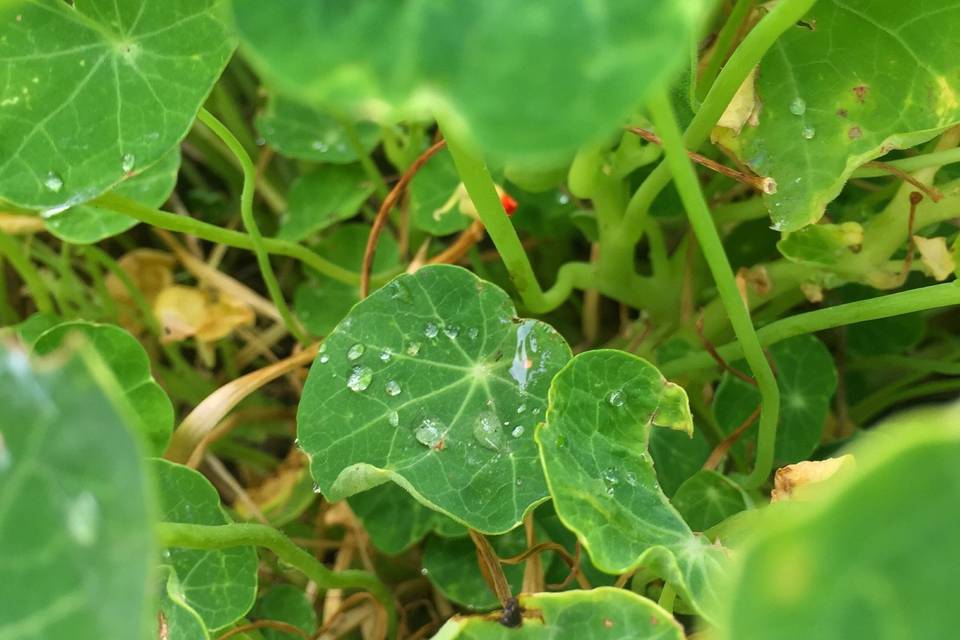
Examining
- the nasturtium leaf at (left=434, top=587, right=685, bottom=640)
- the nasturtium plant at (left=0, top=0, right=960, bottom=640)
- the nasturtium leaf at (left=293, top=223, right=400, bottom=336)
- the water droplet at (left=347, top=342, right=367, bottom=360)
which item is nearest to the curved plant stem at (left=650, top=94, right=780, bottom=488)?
the nasturtium plant at (left=0, top=0, right=960, bottom=640)

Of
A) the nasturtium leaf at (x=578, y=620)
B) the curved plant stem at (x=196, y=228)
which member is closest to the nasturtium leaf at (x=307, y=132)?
the curved plant stem at (x=196, y=228)

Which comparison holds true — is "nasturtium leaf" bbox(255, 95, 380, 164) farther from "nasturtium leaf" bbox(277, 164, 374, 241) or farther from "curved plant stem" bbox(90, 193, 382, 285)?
"curved plant stem" bbox(90, 193, 382, 285)

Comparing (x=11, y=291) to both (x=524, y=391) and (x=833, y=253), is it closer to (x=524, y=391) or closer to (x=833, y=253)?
(x=524, y=391)

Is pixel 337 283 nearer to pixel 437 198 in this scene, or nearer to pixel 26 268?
pixel 437 198

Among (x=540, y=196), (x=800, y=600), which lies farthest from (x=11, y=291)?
(x=800, y=600)

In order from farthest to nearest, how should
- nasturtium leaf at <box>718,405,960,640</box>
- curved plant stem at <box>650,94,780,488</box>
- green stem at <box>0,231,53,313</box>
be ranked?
green stem at <box>0,231,53,313</box>
curved plant stem at <box>650,94,780,488</box>
nasturtium leaf at <box>718,405,960,640</box>

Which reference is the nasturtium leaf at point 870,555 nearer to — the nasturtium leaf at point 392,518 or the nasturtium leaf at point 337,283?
the nasturtium leaf at point 392,518
